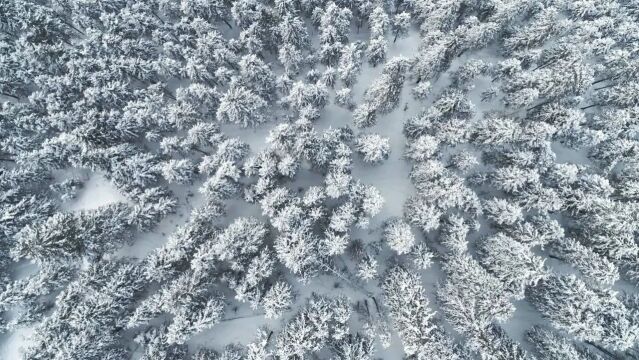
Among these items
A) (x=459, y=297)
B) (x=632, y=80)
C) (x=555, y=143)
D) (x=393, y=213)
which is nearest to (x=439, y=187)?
(x=393, y=213)

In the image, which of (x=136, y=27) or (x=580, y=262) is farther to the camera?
(x=136, y=27)

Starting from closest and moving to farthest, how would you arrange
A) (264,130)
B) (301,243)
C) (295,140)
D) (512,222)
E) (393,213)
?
(301,243), (512,222), (295,140), (393,213), (264,130)

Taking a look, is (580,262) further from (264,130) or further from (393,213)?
(264,130)

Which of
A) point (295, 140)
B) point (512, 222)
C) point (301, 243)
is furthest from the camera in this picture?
point (295, 140)

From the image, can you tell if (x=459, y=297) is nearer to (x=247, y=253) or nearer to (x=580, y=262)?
(x=580, y=262)

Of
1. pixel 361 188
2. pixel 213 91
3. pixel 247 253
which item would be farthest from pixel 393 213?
pixel 213 91

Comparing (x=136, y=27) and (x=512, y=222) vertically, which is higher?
(x=136, y=27)

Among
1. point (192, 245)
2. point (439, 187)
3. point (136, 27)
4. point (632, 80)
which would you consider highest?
point (632, 80)
